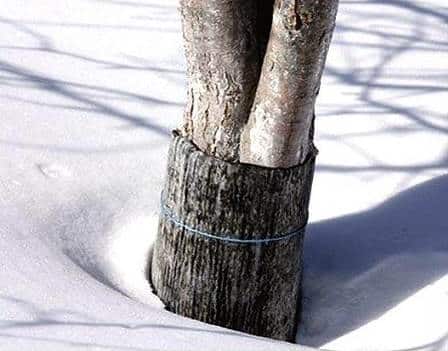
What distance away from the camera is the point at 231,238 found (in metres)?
2.75

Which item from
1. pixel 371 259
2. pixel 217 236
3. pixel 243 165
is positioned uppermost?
pixel 243 165

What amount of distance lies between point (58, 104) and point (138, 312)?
131 cm

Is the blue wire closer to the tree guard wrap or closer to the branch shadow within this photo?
the tree guard wrap

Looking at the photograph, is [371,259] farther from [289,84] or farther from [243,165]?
[289,84]

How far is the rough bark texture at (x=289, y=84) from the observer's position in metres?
2.46

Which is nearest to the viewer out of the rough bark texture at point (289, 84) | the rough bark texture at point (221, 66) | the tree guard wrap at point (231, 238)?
the rough bark texture at point (289, 84)

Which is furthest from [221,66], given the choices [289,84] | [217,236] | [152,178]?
[152,178]

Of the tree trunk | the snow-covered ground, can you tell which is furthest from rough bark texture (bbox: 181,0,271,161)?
the snow-covered ground

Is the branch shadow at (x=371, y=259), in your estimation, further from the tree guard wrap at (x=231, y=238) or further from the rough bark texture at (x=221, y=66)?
the rough bark texture at (x=221, y=66)

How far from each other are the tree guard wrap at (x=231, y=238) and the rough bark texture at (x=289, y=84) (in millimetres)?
56

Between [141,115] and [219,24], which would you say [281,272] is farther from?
[141,115]

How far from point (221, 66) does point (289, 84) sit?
195 millimetres

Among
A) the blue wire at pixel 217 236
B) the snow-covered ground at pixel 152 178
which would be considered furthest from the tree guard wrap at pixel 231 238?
the snow-covered ground at pixel 152 178

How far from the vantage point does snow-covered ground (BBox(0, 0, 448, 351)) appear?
263 centimetres
